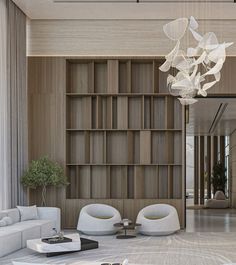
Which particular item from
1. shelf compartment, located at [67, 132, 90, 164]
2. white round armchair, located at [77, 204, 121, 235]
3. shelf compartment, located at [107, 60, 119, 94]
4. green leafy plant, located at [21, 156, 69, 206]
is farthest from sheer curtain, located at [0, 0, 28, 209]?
shelf compartment, located at [107, 60, 119, 94]

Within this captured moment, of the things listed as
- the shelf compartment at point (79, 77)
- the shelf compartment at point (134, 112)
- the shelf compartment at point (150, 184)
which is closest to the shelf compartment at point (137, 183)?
the shelf compartment at point (150, 184)

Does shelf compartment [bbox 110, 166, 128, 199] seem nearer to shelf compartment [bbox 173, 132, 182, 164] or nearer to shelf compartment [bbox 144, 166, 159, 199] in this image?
shelf compartment [bbox 144, 166, 159, 199]

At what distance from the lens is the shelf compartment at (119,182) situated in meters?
11.5

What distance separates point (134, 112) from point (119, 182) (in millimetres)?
1552

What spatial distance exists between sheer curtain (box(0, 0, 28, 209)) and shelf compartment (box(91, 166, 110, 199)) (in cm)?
156

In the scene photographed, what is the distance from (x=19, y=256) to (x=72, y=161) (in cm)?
415

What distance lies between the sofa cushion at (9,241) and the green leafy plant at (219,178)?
16.1m

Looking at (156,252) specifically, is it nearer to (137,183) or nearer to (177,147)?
(137,183)

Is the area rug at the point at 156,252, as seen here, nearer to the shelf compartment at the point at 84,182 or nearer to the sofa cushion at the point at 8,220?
the sofa cushion at the point at 8,220

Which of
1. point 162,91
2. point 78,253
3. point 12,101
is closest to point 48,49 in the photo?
point 12,101

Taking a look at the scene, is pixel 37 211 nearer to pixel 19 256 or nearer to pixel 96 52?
pixel 19 256

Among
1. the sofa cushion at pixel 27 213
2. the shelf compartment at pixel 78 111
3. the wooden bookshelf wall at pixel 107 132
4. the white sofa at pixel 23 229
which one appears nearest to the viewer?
the white sofa at pixel 23 229

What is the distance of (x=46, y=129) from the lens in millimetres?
11195

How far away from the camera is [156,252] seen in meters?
8.00
